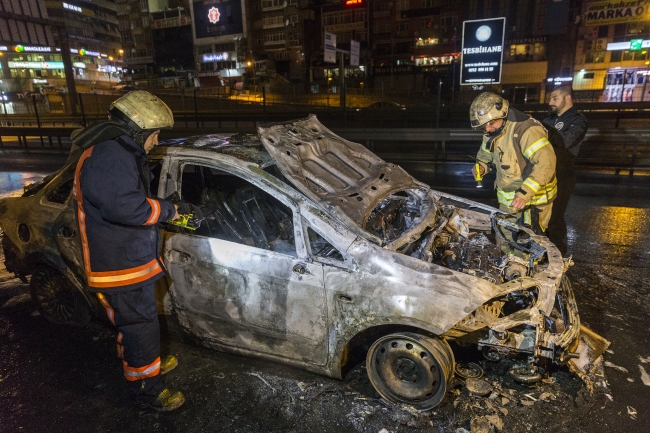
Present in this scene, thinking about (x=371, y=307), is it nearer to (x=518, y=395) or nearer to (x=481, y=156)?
(x=518, y=395)

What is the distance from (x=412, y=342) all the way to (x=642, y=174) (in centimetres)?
953

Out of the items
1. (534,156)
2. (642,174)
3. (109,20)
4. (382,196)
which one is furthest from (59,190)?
(109,20)

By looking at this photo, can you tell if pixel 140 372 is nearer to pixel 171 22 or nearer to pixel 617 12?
pixel 617 12

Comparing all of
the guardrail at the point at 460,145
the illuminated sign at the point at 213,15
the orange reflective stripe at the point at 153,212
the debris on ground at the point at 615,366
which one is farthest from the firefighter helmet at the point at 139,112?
the illuminated sign at the point at 213,15

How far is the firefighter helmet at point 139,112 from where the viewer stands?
2.66m

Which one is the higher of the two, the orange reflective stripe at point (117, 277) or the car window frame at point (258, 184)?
the car window frame at point (258, 184)

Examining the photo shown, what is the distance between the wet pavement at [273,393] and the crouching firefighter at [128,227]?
0.92 feet

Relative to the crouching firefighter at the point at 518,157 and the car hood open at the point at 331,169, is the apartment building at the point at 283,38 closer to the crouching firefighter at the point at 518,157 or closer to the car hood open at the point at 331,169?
the crouching firefighter at the point at 518,157

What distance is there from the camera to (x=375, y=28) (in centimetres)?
4588

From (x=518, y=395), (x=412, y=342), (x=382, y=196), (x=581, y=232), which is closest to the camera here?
(x=412, y=342)

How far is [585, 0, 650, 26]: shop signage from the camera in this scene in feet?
70.7

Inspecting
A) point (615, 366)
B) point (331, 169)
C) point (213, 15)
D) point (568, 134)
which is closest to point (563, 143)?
point (568, 134)

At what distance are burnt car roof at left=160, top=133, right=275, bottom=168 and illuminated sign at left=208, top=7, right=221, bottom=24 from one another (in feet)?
216

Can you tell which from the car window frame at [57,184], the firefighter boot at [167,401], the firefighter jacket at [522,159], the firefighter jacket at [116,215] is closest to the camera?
the firefighter jacket at [116,215]
